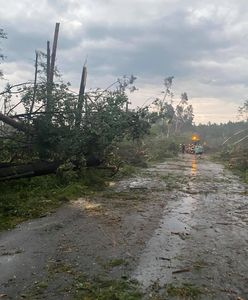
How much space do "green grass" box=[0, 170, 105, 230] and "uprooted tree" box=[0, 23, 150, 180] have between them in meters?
0.51

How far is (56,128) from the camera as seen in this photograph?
1338 cm

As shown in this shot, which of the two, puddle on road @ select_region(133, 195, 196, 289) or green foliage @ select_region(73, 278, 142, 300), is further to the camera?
puddle on road @ select_region(133, 195, 196, 289)

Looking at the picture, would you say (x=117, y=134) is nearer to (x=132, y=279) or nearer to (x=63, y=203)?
(x=63, y=203)

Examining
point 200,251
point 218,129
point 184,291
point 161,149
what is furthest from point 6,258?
point 218,129

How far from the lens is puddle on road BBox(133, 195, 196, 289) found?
6093mm

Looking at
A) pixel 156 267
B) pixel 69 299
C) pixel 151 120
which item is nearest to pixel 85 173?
pixel 151 120

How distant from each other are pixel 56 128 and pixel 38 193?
241 cm

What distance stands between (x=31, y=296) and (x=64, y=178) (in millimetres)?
8996

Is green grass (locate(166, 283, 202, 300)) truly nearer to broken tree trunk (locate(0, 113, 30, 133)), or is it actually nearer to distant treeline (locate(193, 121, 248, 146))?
broken tree trunk (locate(0, 113, 30, 133))

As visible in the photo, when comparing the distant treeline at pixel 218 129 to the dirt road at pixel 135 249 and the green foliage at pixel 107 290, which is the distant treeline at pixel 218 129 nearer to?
the dirt road at pixel 135 249

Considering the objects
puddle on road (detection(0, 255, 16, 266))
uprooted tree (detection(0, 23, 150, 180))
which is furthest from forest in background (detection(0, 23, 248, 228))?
puddle on road (detection(0, 255, 16, 266))

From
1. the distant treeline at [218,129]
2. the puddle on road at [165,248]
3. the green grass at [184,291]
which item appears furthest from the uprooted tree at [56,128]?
the distant treeline at [218,129]

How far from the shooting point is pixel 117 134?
46.1 ft

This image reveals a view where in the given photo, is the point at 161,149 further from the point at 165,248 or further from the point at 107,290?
the point at 107,290
